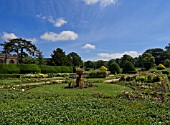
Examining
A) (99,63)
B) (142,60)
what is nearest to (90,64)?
(99,63)

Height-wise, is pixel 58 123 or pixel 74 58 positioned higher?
pixel 74 58

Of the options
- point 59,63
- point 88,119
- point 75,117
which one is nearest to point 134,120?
point 88,119

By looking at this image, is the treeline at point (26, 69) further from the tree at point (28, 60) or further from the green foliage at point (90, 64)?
the green foliage at point (90, 64)

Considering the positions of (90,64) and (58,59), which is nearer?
(58,59)

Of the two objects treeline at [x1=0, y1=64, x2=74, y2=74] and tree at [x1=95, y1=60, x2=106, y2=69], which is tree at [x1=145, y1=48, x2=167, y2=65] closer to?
tree at [x1=95, y1=60, x2=106, y2=69]

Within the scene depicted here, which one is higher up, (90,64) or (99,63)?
(99,63)

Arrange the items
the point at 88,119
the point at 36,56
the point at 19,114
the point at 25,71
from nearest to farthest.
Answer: the point at 88,119 → the point at 19,114 → the point at 25,71 → the point at 36,56

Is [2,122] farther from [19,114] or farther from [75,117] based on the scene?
[75,117]

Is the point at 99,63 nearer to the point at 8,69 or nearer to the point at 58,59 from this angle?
the point at 58,59

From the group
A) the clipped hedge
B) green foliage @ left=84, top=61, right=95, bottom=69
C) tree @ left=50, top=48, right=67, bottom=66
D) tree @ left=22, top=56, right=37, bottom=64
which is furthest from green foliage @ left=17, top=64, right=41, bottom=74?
green foliage @ left=84, top=61, right=95, bottom=69

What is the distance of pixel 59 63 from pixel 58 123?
40403mm

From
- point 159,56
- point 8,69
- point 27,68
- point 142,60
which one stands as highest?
point 159,56

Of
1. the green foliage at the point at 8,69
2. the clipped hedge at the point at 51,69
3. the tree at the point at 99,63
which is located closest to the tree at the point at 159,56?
the tree at the point at 99,63

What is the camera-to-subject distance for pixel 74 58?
2822 inches
